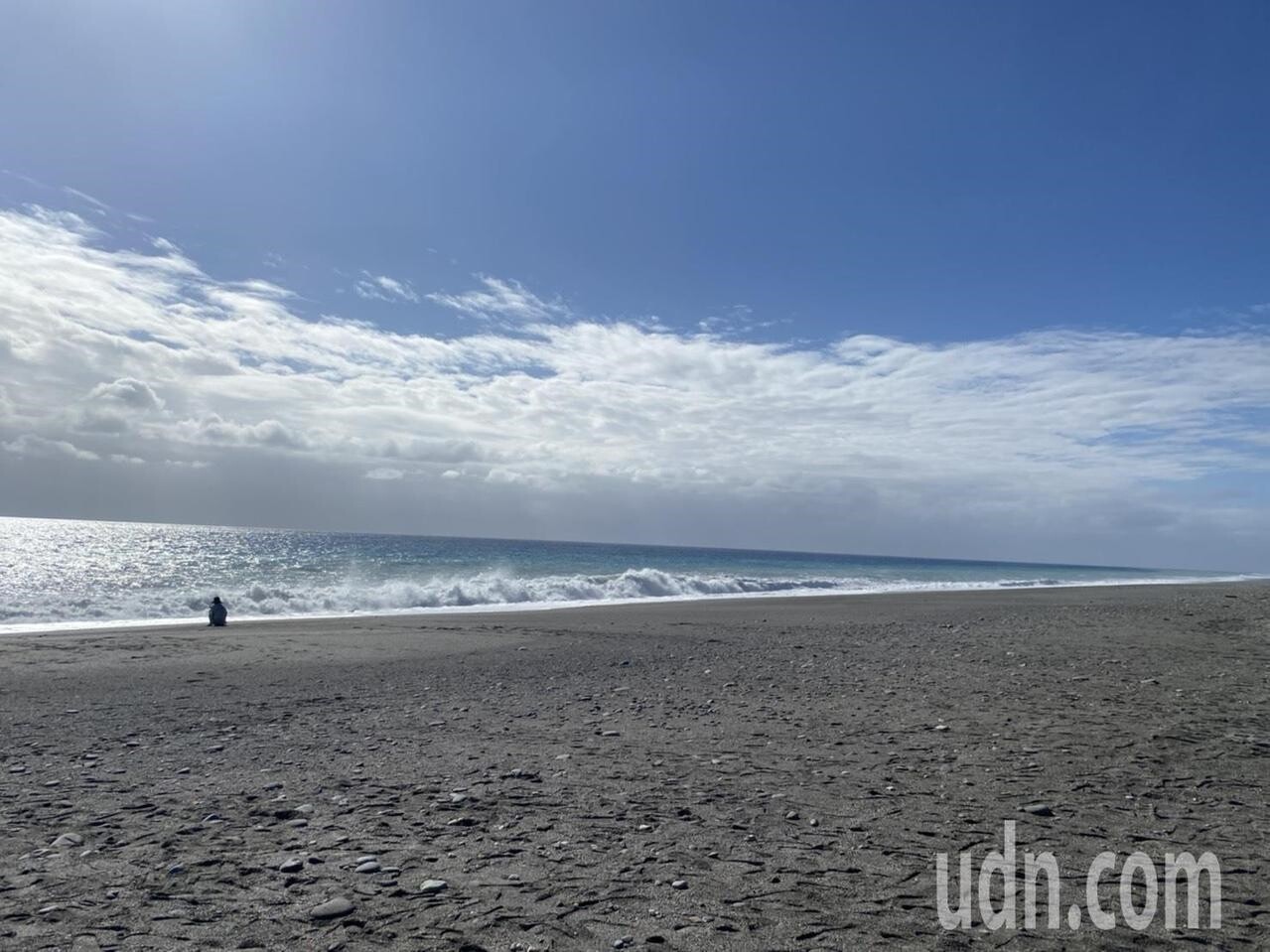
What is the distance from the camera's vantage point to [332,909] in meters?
4.41

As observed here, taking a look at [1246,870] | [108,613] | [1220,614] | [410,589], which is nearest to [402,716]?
[1246,870]

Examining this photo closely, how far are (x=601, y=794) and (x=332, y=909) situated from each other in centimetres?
253

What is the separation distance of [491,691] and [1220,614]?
75.0 ft

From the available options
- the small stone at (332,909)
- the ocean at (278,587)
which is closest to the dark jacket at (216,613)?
the ocean at (278,587)

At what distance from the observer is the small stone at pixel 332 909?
14.3 ft

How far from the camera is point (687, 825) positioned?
574 centimetres

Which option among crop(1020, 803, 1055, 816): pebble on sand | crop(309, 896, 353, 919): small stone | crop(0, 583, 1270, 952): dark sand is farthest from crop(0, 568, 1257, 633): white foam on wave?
crop(1020, 803, 1055, 816): pebble on sand

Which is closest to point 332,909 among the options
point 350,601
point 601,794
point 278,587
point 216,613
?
point 601,794

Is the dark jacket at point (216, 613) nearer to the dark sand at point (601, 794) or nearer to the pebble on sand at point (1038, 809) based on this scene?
the dark sand at point (601, 794)

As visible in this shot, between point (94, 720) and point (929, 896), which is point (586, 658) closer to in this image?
point (94, 720)

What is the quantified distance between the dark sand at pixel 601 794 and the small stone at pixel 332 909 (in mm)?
41

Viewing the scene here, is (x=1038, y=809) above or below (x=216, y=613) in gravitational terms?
above

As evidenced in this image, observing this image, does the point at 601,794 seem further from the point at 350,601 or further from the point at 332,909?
the point at 350,601

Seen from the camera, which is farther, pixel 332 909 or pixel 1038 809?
pixel 1038 809
